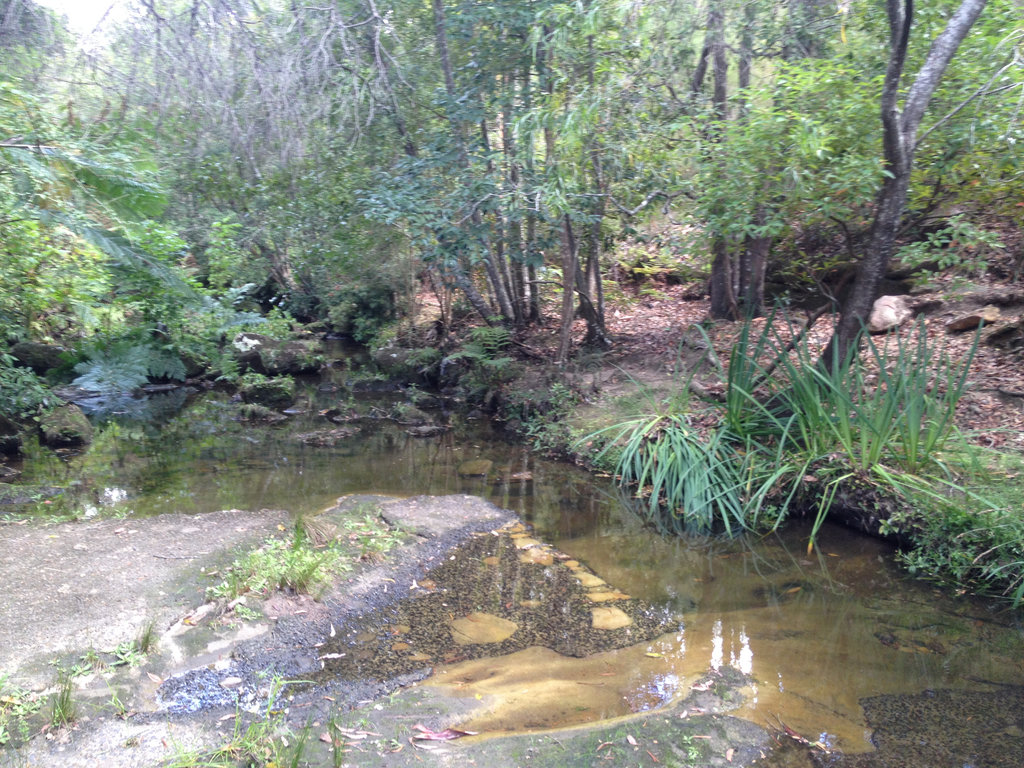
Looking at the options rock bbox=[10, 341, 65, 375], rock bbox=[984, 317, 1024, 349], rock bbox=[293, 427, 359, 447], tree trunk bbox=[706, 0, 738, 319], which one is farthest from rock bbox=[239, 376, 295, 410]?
rock bbox=[984, 317, 1024, 349]

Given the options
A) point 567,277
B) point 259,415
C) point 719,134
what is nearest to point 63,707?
point 719,134

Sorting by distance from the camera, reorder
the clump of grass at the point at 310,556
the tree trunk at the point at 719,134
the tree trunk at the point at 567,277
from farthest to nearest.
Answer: the tree trunk at the point at 567,277
the tree trunk at the point at 719,134
the clump of grass at the point at 310,556

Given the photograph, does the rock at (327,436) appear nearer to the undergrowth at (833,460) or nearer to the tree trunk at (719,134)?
the undergrowth at (833,460)

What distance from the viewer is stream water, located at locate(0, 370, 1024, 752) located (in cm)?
414

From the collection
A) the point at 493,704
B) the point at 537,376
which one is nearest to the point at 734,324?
the point at 537,376

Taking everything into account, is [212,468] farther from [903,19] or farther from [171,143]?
[903,19]

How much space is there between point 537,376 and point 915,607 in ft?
21.5

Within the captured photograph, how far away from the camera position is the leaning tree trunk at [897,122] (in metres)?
6.01

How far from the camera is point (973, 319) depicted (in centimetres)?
889

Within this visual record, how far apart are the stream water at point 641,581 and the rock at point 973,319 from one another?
4202mm

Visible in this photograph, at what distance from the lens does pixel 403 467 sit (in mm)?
8953

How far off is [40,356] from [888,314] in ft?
42.8

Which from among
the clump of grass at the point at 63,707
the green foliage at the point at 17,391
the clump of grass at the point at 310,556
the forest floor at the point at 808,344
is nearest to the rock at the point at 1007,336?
the forest floor at the point at 808,344

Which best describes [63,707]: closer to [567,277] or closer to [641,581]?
[641,581]
